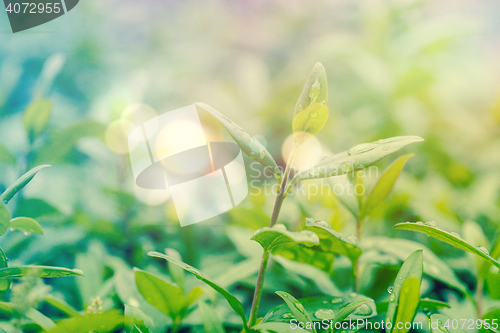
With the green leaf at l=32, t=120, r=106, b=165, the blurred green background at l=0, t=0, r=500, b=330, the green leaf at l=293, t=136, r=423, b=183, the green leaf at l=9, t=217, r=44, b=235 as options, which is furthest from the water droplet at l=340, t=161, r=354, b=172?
the green leaf at l=32, t=120, r=106, b=165

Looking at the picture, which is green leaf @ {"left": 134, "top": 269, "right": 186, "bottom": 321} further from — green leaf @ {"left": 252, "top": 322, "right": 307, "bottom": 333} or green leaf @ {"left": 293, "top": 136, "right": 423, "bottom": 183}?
green leaf @ {"left": 293, "top": 136, "right": 423, "bottom": 183}

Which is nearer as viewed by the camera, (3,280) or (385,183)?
(3,280)

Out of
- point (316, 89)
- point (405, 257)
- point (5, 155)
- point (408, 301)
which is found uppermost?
point (316, 89)

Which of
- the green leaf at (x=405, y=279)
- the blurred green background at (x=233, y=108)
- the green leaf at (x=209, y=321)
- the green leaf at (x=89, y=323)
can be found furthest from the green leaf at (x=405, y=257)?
the green leaf at (x=89, y=323)

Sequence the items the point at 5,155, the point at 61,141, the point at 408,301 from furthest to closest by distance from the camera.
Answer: the point at 61,141 → the point at 5,155 → the point at 408,301

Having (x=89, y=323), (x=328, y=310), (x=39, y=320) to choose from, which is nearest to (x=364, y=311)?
(x=328, y=310)

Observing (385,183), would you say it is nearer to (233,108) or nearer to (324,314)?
(324,314)

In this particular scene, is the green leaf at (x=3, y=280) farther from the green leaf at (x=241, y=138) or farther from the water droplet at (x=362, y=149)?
the water droplet at (x=362, y=149)
